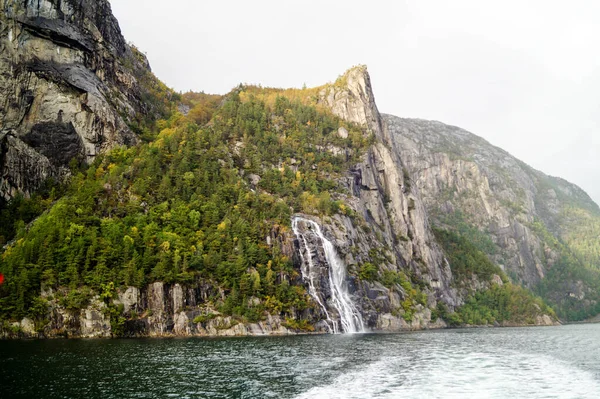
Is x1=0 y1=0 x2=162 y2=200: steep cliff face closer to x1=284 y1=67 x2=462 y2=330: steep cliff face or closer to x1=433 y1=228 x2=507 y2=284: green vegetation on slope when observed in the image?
x1=284 y1=67 x2=462 y2=330: steep cliff face

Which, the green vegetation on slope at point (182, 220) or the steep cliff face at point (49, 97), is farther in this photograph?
the steep cliff face at point (49, 97)

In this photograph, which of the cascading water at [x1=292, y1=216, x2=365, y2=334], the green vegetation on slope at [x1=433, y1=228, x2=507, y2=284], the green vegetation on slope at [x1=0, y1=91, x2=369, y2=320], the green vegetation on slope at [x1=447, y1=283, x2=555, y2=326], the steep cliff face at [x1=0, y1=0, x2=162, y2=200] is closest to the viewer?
the green vegetation on slope at [x1=0, y1=91, x2=369, y2=320]

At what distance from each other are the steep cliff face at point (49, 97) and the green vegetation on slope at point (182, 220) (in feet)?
24.4

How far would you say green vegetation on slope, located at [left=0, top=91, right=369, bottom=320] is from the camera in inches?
3113

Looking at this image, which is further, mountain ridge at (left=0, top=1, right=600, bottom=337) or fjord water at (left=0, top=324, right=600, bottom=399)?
mountain ridge at (left=0, top=1, right=600, bottom=337)

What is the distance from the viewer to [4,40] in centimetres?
11288

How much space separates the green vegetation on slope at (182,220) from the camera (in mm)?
79062

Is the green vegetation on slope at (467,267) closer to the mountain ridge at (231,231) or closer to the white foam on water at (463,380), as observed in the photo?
the mountain ridge at (231,231)

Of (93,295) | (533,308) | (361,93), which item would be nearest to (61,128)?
(93,295)

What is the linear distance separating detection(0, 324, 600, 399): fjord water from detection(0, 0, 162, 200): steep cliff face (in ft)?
203

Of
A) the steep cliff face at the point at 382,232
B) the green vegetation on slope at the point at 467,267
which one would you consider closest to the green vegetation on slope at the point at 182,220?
the steep cliff face at the point at 382,232

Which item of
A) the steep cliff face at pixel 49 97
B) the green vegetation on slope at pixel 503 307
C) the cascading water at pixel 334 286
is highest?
the steep cliff face at pixel 49 97

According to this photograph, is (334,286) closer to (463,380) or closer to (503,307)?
(463,380)

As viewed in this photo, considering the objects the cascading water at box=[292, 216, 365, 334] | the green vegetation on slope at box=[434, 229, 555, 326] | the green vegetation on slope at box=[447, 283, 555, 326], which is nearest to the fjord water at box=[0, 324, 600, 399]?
the cascading water at box=[292, 216, 365, 334]
